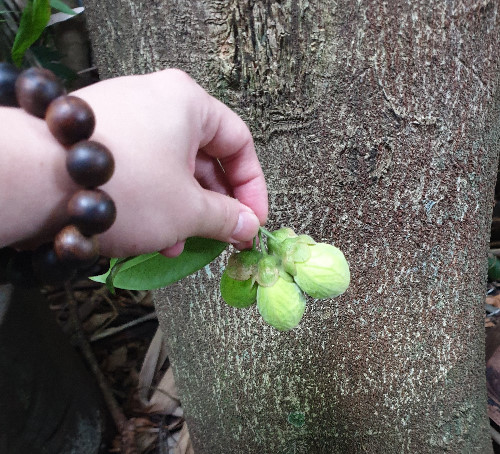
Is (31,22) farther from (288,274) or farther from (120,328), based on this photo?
(120,328)

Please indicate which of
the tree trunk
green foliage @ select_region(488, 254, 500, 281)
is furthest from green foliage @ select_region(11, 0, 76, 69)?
green foliage @ select_region(488, 254, 500, 281)

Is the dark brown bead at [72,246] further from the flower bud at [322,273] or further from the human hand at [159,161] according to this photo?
the flower bud at [322,273]

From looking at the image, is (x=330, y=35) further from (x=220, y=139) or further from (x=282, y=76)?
(x=220, y=139)

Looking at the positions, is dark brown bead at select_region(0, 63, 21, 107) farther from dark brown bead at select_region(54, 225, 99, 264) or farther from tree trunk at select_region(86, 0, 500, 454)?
tree trunk at select_region(86, 0, 500, 454)

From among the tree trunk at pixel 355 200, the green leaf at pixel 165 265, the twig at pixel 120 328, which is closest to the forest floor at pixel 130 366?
the twig at pixel 120 328

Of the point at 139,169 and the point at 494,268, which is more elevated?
the point at 139,169

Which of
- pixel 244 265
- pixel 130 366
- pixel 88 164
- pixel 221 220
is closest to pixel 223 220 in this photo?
pixel 221 220

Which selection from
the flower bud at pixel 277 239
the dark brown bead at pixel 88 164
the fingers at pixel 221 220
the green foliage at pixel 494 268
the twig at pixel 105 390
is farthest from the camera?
the green foliage at pixel 494 268
